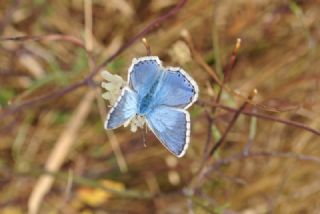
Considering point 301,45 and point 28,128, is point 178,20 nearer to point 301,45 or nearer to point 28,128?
point 301,45

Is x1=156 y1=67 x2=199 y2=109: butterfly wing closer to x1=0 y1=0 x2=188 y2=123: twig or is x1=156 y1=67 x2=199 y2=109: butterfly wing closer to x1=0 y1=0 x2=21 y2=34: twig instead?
x1=0 y1=0 x2=188 y2=123: twig

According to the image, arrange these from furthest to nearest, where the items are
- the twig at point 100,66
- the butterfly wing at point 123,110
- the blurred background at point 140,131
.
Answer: the blurred background at point 140,131, the twig at point 100,66, the butterfly wing at point 123,110

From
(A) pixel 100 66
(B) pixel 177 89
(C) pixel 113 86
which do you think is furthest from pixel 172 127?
(A) pixel 100 66

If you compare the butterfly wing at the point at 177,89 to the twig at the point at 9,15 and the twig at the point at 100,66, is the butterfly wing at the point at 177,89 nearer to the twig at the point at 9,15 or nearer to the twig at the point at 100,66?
the twig at the point at 100,66

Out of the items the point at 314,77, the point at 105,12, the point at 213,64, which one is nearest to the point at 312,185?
the point at 314,77

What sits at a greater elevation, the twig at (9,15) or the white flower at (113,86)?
the twig at (9,15)

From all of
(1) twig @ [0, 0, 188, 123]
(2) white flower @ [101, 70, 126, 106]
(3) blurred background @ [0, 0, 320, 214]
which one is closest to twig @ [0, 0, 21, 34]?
(3) blurred background @ [0, 0, 320, 214]

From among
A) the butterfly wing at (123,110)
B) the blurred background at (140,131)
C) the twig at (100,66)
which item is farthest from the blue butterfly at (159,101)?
the blurred background at (140,131)
